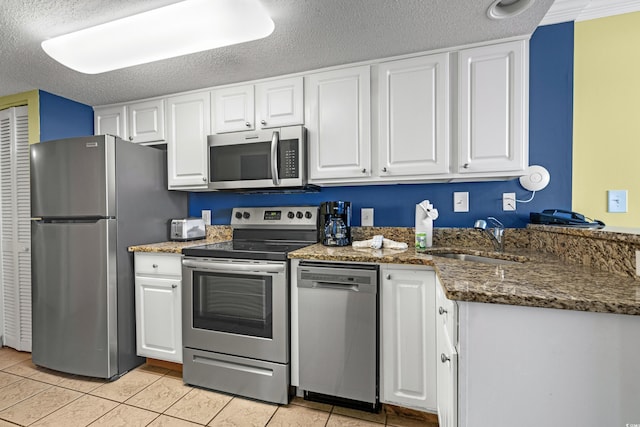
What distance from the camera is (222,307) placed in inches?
72.9

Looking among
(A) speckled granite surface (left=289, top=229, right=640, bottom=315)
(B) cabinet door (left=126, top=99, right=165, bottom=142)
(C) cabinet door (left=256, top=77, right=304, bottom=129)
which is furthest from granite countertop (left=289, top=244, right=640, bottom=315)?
(B) cabinet door (left=126, top=99, right=165, bottom=142)

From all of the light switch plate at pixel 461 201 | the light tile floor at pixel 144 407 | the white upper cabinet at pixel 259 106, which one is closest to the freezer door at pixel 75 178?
the white upper cabinet at pixel 259 106

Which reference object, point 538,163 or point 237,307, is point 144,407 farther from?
point 538,163

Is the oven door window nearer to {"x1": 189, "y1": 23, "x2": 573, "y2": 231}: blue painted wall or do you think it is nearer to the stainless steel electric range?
the stainless steel electric range

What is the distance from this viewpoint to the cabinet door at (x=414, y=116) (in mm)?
1790

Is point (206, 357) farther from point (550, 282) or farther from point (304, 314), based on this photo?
point (550, 282)

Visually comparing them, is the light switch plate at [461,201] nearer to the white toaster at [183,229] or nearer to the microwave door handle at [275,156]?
the microwave door handle at [275,156]

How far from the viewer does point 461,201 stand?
2021 millimetres

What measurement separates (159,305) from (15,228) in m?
1.60

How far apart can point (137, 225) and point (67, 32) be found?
1236mm

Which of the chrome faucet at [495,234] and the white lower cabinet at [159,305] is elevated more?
the chrome faucet at [495,234]

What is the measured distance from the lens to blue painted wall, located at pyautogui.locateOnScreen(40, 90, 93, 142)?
2375 mm

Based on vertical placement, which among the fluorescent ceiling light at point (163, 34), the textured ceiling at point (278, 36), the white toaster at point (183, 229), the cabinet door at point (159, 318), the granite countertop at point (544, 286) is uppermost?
the textured ceiling at point (278, 36)

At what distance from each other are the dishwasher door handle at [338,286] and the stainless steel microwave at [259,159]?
0.71 m
